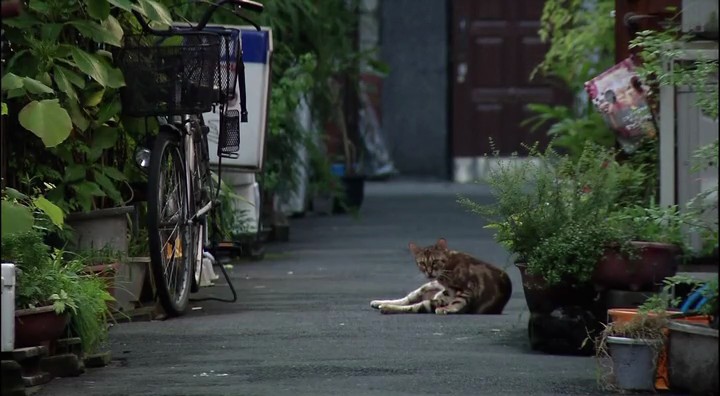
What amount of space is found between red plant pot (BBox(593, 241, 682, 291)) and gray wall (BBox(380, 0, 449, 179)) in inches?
661

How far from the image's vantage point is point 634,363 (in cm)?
519

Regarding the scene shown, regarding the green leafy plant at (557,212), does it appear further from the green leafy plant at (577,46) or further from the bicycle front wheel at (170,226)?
the green leafy plant at (577,46)

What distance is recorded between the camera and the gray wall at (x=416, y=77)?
74.8 feet

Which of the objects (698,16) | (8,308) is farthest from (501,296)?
(8,308)

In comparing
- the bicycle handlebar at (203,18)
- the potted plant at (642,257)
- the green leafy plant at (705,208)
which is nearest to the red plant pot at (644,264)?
the potted plant at (642,257)

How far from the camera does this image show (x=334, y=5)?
13500 millimetres

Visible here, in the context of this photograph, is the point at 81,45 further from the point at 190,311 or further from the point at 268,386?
the point at 268,386

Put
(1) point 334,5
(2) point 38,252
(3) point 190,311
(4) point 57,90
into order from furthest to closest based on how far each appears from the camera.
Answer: (1) point 334,5, (3) point 190,311, (4) point 57,90, (2) point 38,252

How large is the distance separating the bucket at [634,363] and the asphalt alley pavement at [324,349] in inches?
4.7

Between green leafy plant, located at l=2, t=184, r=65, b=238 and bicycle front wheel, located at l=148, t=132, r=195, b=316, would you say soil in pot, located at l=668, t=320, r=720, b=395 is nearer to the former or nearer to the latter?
green leafy plant, located at l=2, t=184, r=65, b=238

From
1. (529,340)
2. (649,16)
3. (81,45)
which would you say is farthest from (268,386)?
(649,16)

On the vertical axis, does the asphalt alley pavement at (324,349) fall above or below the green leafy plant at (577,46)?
below

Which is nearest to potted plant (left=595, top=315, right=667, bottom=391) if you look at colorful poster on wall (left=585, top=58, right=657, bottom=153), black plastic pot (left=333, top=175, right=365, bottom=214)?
colorful poster on wall (left=585, top=58, right=657, bottom=153)

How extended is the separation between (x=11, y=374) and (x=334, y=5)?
8.71 meters
